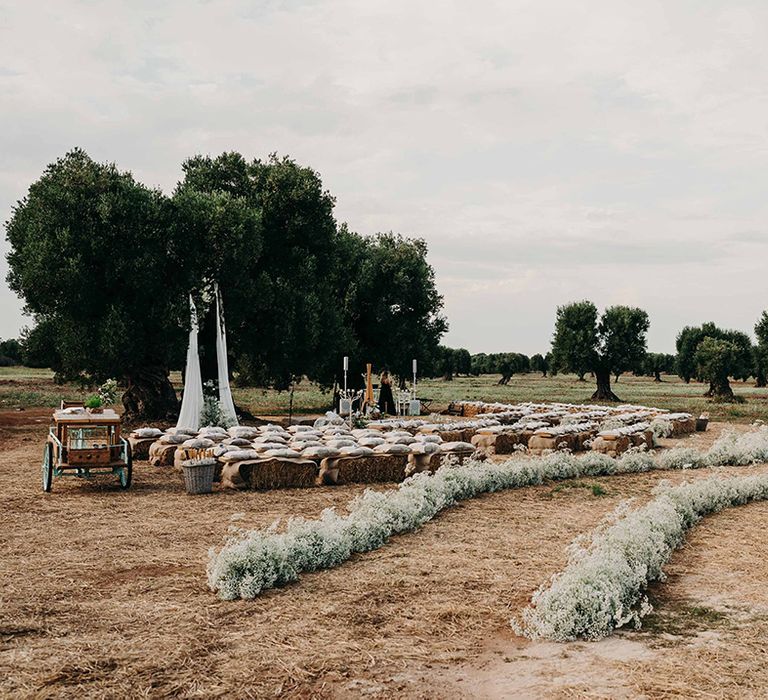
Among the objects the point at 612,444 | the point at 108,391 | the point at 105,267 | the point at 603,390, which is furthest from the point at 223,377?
the point at 603,390

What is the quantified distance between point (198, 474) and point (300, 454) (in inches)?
94.7

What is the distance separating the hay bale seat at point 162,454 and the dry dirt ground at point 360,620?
6.16 m

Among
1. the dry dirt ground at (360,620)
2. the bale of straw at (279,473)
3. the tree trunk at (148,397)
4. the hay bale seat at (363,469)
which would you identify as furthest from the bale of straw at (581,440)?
the tree trunk at (148,397)

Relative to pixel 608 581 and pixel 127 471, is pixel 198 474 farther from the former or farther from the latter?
pixel 608 581

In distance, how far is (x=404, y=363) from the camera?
138 ft

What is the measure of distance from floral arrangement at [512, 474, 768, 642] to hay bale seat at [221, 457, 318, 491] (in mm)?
6426

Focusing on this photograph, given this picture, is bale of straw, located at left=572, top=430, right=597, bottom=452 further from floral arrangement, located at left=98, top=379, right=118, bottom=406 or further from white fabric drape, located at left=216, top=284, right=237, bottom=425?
floral arrangement, located at left=98, top=379, right=118, bottom=406

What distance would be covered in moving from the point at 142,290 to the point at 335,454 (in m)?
11.9

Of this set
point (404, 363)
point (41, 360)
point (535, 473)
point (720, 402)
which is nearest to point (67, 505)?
point (535, 473)

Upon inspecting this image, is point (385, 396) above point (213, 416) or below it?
above

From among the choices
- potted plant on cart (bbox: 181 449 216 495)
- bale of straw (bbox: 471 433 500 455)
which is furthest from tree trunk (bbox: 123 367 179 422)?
potted plant on cart (bbox: 181 449 216 495)

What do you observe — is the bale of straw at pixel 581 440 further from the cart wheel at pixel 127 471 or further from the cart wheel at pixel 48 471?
the cart wheel at pixel 48 471

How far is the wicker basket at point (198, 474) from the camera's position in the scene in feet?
47.1

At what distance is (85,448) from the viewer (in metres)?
14.6
